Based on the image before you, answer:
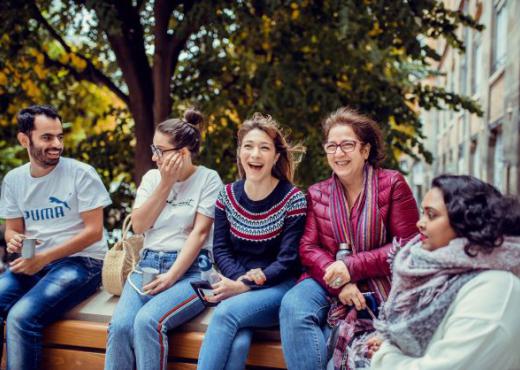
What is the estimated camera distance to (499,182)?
12.5m

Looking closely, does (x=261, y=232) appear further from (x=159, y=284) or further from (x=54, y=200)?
(x=54, y=200)

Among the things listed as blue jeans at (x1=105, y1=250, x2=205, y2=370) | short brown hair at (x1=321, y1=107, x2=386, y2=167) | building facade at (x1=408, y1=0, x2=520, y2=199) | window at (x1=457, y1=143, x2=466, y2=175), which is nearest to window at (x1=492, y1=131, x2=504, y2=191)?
building facade at (x1=408, y1=0, x2=520, y2=199)

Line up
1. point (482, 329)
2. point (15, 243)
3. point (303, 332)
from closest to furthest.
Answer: point (482, 329) → point (303, 332) → point (15, 243)

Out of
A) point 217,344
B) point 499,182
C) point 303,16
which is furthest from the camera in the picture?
point 499,182

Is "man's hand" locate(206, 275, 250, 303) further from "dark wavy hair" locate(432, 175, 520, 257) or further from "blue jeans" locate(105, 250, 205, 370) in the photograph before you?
"dark wavy hair" locate(432, 175, 520, 257)

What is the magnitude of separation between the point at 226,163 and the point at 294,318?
4.54 meters

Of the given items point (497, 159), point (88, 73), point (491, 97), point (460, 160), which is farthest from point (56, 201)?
point (460, 160)

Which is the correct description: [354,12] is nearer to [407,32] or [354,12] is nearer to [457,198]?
[407,32]

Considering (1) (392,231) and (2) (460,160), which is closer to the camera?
(1) (392,231)

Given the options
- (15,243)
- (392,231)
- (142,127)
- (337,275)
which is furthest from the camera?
(142,127)

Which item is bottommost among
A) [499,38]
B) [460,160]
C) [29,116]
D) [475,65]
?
[29,116]

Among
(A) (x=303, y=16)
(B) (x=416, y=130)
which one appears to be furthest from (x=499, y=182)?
(A) (x=303, y=16)

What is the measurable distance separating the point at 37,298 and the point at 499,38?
1286 cm

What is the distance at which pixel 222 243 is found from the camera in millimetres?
2951
